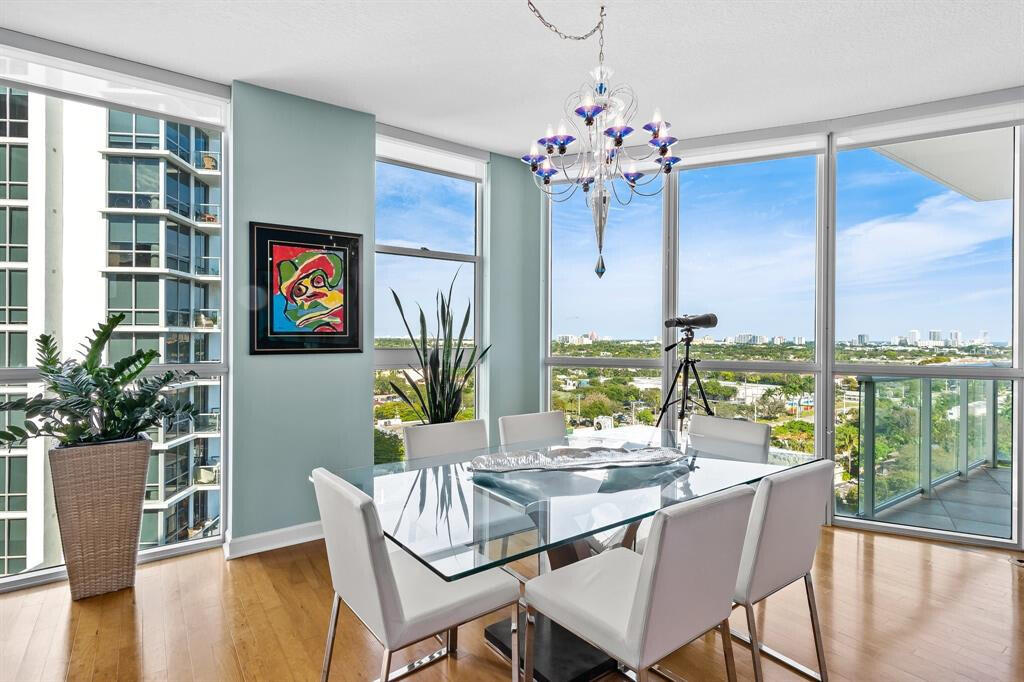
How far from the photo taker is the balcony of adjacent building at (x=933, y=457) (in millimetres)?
3318

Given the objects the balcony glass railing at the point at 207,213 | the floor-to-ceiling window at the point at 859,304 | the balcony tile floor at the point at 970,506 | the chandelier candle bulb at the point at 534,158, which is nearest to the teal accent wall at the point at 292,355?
the balcony glass railing at the point at 207,213

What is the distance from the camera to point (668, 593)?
1.48 m

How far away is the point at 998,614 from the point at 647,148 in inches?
131

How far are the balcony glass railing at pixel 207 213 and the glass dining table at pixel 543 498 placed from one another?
1.95 meters

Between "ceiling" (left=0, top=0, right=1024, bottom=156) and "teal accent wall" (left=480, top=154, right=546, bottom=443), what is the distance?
97 cm

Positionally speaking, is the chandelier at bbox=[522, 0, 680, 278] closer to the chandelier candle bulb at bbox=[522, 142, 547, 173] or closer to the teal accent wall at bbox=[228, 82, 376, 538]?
the chandelier candle bulb at bbox=[522, 142, 547, 173]

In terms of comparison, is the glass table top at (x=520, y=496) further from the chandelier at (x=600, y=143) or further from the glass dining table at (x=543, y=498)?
the chandelier at (x=600, y=143)

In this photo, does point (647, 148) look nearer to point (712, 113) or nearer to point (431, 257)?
point (712, 113)

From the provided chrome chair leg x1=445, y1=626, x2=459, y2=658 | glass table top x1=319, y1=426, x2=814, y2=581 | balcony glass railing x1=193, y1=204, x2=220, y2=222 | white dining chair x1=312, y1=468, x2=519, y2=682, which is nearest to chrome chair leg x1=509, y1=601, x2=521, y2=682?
white dining chair x1=312, y1=468, x2=519, y2=682

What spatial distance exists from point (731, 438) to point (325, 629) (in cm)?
216

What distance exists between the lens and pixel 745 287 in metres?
3.93

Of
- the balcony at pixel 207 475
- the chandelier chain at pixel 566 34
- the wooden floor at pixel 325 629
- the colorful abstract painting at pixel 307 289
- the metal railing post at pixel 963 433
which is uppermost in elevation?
the chandelier chain at pixel 566 34

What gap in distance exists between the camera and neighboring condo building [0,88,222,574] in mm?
2715

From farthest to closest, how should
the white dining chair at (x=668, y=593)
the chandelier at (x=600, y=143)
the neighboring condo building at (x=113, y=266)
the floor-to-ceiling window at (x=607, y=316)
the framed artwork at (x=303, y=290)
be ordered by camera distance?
the floor-to-ceiling window at (x=607, y=316), the framed artwork at (x=303, y=290), the neighboring condo building at (x=113, y=266), the chandelier at (x=600, y=143), the white dining chair at (x=668, y=593)
